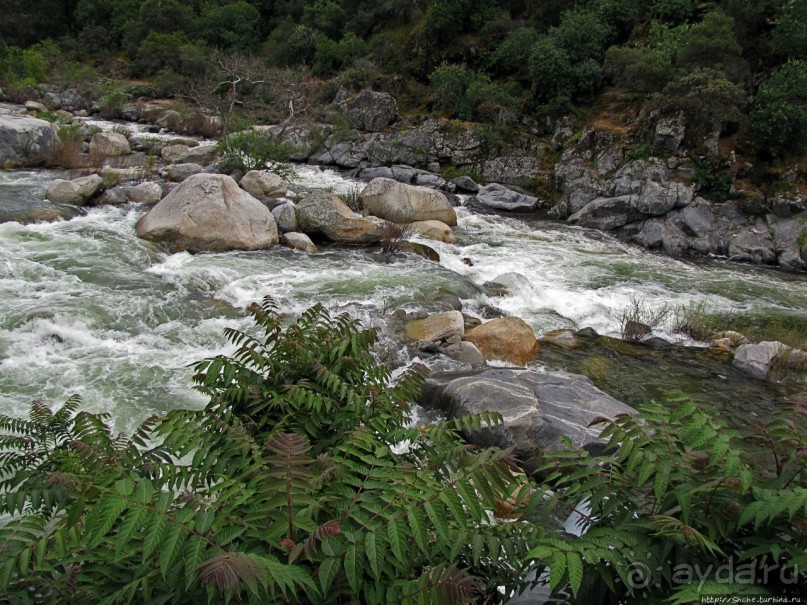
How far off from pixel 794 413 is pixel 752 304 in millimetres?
11263

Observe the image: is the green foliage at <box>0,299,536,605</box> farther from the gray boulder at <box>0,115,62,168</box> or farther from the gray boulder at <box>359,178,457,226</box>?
the gray boulder at <box>0,115,62,168</box>

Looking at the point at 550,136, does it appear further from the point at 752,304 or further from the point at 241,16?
the point at 241,16

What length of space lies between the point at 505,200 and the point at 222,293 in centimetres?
1265

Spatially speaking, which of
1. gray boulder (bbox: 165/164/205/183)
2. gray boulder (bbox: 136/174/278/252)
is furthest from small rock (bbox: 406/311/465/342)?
gray boulder (bbox: 165/164/205/183)

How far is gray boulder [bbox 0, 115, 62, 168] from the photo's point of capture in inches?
604

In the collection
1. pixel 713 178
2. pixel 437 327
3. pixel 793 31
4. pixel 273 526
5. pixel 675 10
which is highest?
pixel 675 10

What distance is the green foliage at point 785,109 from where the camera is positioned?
1594cm

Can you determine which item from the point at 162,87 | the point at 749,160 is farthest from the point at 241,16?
the point at 749,160

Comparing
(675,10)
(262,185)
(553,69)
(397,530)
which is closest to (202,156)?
(262,185)

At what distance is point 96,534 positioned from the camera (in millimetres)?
1728

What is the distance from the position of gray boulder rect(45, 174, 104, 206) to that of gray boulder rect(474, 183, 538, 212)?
12.4m

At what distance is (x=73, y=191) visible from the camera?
512 inches

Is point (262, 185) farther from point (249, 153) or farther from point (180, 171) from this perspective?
point (180, 171)

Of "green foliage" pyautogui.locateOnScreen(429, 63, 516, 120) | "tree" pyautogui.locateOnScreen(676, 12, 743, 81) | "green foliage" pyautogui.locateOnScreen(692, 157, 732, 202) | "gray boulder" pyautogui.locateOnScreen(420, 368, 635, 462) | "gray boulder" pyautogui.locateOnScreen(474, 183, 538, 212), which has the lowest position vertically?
"gray boulder" pyautogui.locateOnScreen(474, 183, 538, 212)
